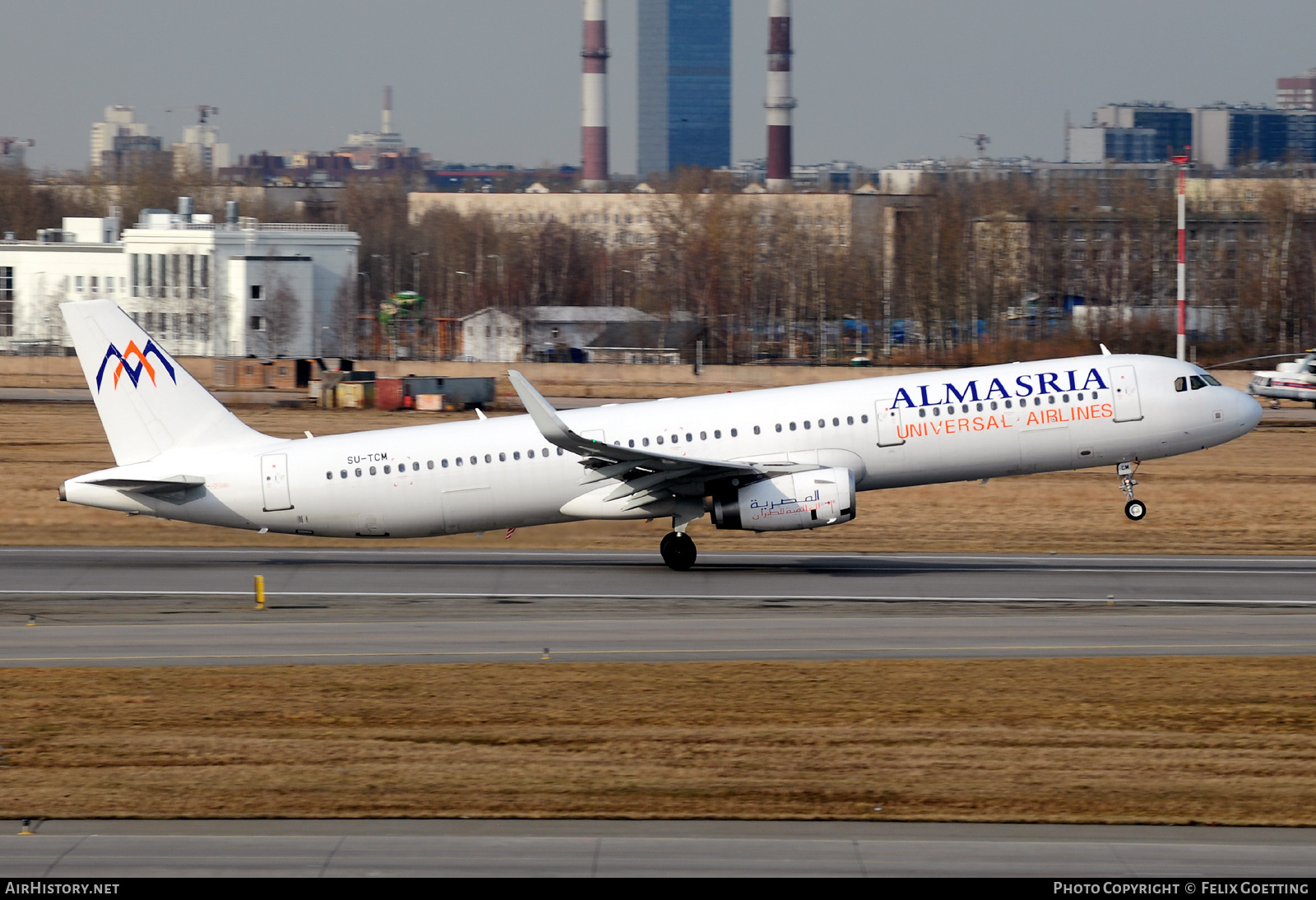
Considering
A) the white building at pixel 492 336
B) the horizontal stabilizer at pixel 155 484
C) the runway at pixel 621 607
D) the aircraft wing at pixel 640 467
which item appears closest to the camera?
the runway at pixel 621 607

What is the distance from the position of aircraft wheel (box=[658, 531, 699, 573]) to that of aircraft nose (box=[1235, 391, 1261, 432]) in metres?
13.5

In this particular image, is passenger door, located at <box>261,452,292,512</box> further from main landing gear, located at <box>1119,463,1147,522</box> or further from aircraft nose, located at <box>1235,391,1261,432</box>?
aircraft nose, located at <box>1235,391,1261,432</box>

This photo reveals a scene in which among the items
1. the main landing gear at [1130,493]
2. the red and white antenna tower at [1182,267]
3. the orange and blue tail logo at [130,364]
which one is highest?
the red and white antenna tower at [1182,267]

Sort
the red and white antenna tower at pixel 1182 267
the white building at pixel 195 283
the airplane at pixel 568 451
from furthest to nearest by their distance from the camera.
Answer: the white building at pixel 195 283
the red and white antenna tower at pixel 1182 267
the airplane at pixel 568 451

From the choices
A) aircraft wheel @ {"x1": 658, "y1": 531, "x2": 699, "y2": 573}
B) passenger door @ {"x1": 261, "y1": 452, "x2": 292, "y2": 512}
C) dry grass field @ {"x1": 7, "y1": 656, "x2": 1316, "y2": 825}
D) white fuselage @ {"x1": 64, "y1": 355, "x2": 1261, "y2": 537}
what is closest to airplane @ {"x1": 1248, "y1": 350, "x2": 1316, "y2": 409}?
white fuselage @ {"x1": 64, "y1": 355, "x2": 1261, "y2": 537}

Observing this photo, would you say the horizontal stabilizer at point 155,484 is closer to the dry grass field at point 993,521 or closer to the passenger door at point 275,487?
the passenger door at point 275,487

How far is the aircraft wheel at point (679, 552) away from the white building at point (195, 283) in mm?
101169

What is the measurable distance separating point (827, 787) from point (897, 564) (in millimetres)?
19217

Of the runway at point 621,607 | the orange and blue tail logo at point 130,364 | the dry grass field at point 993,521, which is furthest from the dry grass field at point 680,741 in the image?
the dry grass field at point 993,521

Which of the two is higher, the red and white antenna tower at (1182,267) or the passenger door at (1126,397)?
the red and white antenna tower at (1182,267)

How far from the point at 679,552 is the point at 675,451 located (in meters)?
2.37

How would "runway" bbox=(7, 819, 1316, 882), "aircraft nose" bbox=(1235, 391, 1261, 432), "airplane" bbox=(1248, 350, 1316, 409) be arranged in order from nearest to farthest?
1. "runway" bbox=(7, 819, 1316, 882)
2. "aircraft nose" bbox=(1235, 391, 1261, 432)
3. "airplane" bbox=(1248, 350, 1316, 409)

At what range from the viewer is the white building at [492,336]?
440ft

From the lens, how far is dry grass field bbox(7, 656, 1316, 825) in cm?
1734
